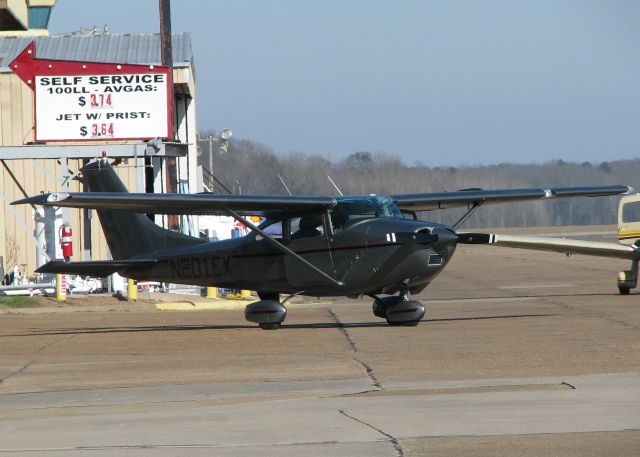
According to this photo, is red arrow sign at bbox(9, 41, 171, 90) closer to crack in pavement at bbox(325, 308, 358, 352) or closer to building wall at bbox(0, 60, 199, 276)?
crack in pavement at bbox(325, 308, 358, 352)

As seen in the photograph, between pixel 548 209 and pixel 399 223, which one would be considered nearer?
pixel 399 223

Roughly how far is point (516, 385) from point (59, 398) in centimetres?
436

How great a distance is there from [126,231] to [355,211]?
4.79m

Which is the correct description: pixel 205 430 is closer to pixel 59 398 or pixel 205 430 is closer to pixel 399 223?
pixel 59 398

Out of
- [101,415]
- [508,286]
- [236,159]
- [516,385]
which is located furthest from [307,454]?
[236,159]

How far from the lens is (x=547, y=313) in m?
20.7

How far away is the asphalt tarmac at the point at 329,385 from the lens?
8445 mm

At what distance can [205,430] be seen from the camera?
8.97m

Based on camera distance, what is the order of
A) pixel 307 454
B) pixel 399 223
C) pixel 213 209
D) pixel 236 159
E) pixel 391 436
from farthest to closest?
1. pixel 236 159
2. pixel 213 209
3. pixel 399 223
4. pixel 391 436
5. pixel 307 454

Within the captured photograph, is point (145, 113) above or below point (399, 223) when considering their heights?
above

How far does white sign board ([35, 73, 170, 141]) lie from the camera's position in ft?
92.9

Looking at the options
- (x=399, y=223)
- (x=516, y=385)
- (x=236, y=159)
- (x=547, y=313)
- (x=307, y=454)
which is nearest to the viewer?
(x=307, y=454)

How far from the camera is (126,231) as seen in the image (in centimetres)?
2070

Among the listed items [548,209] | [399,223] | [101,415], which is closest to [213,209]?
[399,223]
